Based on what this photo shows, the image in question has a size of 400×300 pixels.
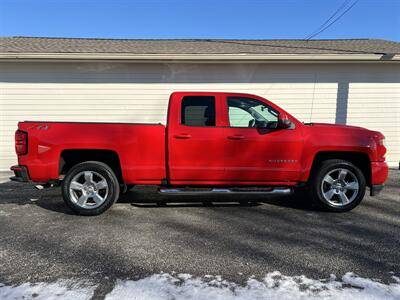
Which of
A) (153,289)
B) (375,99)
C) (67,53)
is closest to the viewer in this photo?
(153,289)

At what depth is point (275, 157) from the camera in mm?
5492

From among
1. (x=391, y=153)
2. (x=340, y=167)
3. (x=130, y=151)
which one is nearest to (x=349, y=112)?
(x=391, y=153)

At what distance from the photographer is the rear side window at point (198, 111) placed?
549 centimetres

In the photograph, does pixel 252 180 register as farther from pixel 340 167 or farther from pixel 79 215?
pixel 79 215

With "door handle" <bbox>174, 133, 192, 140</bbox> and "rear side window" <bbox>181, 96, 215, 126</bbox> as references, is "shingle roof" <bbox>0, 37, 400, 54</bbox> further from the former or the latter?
"door handle" <bbox>174, 133, 192, 140</bbox>

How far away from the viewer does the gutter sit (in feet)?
29.8

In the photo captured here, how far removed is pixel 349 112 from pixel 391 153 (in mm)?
1675

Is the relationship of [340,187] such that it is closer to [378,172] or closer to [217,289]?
[378,172]

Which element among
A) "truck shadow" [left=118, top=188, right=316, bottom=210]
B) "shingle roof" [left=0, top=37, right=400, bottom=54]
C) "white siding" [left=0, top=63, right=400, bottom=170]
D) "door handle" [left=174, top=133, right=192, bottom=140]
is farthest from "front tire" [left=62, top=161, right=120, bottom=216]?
"shingle roof" [left=0, top=37, right=400, bottom=54]

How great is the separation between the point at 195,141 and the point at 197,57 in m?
4.45

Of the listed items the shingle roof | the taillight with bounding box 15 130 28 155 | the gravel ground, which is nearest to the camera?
the gravel ground

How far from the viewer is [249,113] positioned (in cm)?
569

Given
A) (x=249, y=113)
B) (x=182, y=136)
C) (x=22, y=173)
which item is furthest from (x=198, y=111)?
(x=22, y=173)

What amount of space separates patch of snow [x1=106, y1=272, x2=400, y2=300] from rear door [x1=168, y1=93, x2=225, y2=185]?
2245 millimetres
